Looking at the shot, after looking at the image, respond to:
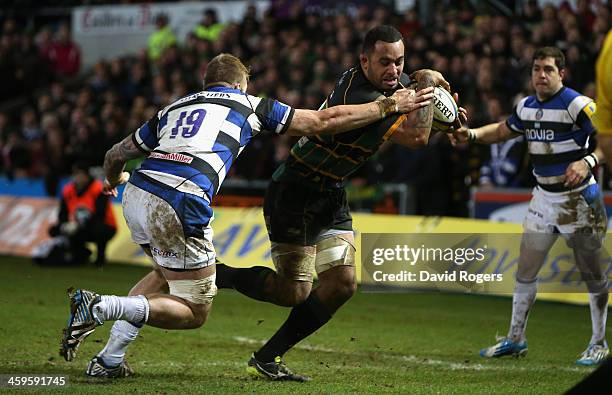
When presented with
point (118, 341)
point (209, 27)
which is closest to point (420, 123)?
point (118, 341)

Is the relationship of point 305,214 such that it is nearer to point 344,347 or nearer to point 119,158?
point 119,158

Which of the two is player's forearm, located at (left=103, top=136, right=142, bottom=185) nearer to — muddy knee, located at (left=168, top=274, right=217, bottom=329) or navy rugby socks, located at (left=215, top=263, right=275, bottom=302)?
muddy knee, located at (left=168, top=274, right=217, bottom=329)

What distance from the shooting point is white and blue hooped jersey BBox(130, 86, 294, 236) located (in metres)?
6.70

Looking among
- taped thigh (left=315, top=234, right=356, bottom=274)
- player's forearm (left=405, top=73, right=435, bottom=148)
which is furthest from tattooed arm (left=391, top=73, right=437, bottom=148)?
taped thigh (left=315, top=234, right=356, bottom=274)

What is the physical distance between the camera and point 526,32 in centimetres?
1661

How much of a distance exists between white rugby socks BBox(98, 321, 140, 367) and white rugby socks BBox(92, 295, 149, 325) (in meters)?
0.42

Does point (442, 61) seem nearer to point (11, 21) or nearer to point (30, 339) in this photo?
point (30, 339)

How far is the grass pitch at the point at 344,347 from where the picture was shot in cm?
725

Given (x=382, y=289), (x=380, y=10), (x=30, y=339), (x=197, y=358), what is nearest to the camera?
(x=197, y=358)

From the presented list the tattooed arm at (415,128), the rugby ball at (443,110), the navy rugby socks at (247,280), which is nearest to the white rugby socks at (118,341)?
the navy rugby socks at (247,280)

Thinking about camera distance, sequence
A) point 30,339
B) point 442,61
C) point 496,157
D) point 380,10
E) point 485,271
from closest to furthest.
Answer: point 30,339, point 485,271, point 496,157, point 442,61, point 380,10

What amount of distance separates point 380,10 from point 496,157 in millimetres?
5054

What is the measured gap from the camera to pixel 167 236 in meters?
6.67

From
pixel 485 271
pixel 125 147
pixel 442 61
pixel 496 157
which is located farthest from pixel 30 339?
pixel 442 61
